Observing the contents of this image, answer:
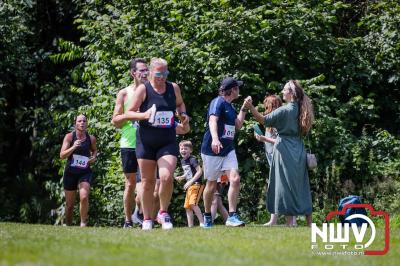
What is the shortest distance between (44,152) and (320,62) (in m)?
8.37

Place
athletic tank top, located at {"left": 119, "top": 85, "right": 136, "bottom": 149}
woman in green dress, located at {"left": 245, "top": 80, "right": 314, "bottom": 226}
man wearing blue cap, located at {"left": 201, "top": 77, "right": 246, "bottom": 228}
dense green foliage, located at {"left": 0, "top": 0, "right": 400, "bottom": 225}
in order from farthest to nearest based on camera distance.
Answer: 1. dense green foliage, located at {"left": 0, "top": 0, "right": 400, "bottom": 225}
2. athletic tank top, located at {"left": 119, "top": 85, "right": 136, "bottom": 149}
3. woman in green dress, located at {"left": 245, "top": 80, "right": 314, "bottom": 226}
4. man wearing blue cap, located at {"left": 201, "top": 77, "right": 246, "bottom": 228}

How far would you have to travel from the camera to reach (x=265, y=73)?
15602 millimetres

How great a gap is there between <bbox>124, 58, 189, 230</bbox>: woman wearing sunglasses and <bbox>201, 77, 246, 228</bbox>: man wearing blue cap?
1.18m

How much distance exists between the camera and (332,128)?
15367mm

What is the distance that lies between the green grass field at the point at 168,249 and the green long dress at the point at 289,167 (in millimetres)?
1805

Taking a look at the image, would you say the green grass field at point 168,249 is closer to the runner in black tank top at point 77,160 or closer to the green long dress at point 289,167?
the green long dress at point 289,167

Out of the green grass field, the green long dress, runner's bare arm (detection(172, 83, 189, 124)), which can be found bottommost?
the green grass field

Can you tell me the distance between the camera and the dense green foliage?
15.2 metres

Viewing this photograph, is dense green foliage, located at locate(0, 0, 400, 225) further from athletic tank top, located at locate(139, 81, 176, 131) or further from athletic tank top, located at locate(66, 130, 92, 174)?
athletic tank top, located at locate(139, 81, 176, 131)

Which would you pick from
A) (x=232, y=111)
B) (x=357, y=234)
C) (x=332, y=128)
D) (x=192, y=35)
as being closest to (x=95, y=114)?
(x=192, y=35)

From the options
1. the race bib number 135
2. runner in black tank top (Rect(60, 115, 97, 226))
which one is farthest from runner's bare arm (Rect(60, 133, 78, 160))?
the race bib number 135

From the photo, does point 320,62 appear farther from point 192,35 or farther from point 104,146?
point 104,146

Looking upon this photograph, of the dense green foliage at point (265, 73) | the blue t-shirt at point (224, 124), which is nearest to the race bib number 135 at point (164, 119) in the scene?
the blue t-shirt at point (224, 124)

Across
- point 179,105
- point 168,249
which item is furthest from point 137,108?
point 168,249
